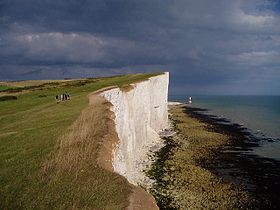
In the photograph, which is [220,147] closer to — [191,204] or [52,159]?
[191,204]

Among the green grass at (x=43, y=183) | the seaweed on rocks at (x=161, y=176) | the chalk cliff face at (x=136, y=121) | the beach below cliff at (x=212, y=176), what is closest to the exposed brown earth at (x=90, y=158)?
the green grass at (x=43, y=183)

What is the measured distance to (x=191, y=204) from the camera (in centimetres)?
2641

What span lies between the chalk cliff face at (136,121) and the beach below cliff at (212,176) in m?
2.37

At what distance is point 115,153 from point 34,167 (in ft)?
17.5

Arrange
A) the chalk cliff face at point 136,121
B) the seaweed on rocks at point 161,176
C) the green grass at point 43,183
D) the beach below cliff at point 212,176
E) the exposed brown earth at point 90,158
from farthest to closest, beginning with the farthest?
1. the chalk cliff face at point 136,121
2. the beach below cliff at point 212,176
3. the seaweed on rocks at point 161,176
4. the exposed brown earth at point 90,158
5. the green grass at point 43,183

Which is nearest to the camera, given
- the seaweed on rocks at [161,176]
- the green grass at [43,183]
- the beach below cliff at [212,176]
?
the green grass at [43,183]

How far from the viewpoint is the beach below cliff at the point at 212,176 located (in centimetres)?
2756

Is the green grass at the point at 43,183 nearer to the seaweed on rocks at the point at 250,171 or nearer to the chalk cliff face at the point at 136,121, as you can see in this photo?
the chalk cliff face at the point at 136,121

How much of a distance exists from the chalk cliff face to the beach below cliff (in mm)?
2374

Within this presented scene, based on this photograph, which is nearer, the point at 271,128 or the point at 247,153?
the point at 247,153

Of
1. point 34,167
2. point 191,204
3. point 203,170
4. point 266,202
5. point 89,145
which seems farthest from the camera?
point 203,170

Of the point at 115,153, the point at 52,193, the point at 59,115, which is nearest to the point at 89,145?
the point at 115,153

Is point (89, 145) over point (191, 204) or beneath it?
over

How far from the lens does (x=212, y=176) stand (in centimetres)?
3478
